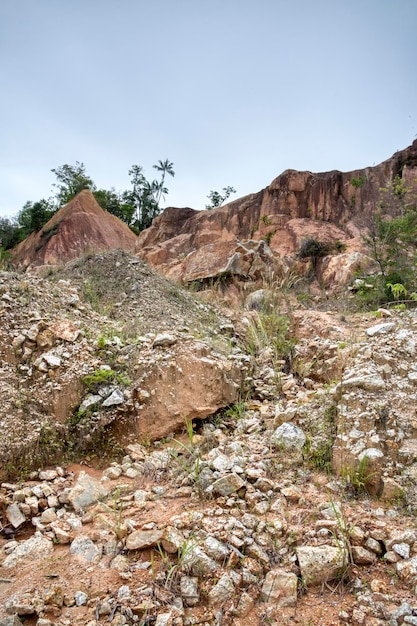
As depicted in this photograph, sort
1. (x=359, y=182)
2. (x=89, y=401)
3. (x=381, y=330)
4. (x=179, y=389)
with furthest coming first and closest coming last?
(x=359, y=182) → (x=381, y=330) → (x=179, y=389) → (x=89, y=401)

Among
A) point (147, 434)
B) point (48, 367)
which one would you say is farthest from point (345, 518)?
point (48, 367)

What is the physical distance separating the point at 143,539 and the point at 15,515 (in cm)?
94

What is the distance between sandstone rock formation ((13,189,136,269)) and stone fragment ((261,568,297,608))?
14.9 m

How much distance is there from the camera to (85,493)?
2553 millimetres

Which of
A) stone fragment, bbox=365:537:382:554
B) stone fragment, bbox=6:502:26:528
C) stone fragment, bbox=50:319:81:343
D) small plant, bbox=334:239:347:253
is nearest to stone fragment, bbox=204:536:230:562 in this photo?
stone fragment, bbox=365:537:382:554

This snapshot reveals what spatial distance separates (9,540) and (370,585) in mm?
1939

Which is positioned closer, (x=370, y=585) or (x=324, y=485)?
(x=370, y=585)

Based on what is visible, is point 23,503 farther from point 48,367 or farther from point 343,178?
point 343,178

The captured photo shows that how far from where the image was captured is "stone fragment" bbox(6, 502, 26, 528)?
94.3 inches

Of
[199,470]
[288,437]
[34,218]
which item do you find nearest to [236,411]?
[288,437]

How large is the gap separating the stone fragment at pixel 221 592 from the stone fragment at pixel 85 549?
62 centimetres

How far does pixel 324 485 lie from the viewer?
2.40 meters

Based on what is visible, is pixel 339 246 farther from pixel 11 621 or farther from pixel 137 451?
pixel 11 621

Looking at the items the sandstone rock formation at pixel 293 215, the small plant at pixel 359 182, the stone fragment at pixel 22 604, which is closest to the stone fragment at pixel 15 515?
the stone fragment at pixel 22 604
